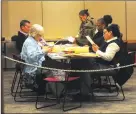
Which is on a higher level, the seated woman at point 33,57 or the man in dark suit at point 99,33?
the man in dark suit at point 99,33

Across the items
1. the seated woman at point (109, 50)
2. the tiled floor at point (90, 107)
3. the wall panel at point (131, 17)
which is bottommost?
the tiled floor at point (90, 107)

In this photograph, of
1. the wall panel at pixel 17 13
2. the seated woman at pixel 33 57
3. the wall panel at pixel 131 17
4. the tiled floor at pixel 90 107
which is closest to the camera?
Result: the tiled floor at pixel 90 107

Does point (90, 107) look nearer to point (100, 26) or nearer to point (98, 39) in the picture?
point (98, 39)

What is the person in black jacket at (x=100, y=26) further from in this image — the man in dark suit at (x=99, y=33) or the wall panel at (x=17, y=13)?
the wall panel at (x=17, y=13)

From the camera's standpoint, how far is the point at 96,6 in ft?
30.5

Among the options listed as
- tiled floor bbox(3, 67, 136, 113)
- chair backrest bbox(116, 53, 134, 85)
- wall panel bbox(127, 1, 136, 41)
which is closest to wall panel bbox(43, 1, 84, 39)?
wall panel bbox(127, 1, 136, 41)

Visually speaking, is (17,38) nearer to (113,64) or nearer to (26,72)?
(26,72)

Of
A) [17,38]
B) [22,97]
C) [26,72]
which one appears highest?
[17,38]

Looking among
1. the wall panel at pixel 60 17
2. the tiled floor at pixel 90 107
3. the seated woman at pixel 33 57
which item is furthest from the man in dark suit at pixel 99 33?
the wall panel at pixel 60 17

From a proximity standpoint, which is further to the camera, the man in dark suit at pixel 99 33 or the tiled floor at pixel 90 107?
the man in dark suit at pixel 99 33

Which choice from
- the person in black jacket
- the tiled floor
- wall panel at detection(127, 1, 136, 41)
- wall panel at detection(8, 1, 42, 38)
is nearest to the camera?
the tiled floor

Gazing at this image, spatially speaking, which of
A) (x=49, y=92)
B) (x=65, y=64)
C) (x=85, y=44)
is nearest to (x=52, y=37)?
(x=85, y=44)

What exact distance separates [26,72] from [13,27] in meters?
3.91

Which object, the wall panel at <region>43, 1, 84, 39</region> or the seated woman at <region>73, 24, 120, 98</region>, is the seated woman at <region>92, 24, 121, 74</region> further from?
the wall panel at <region>43, 1, 84, 39</region>
